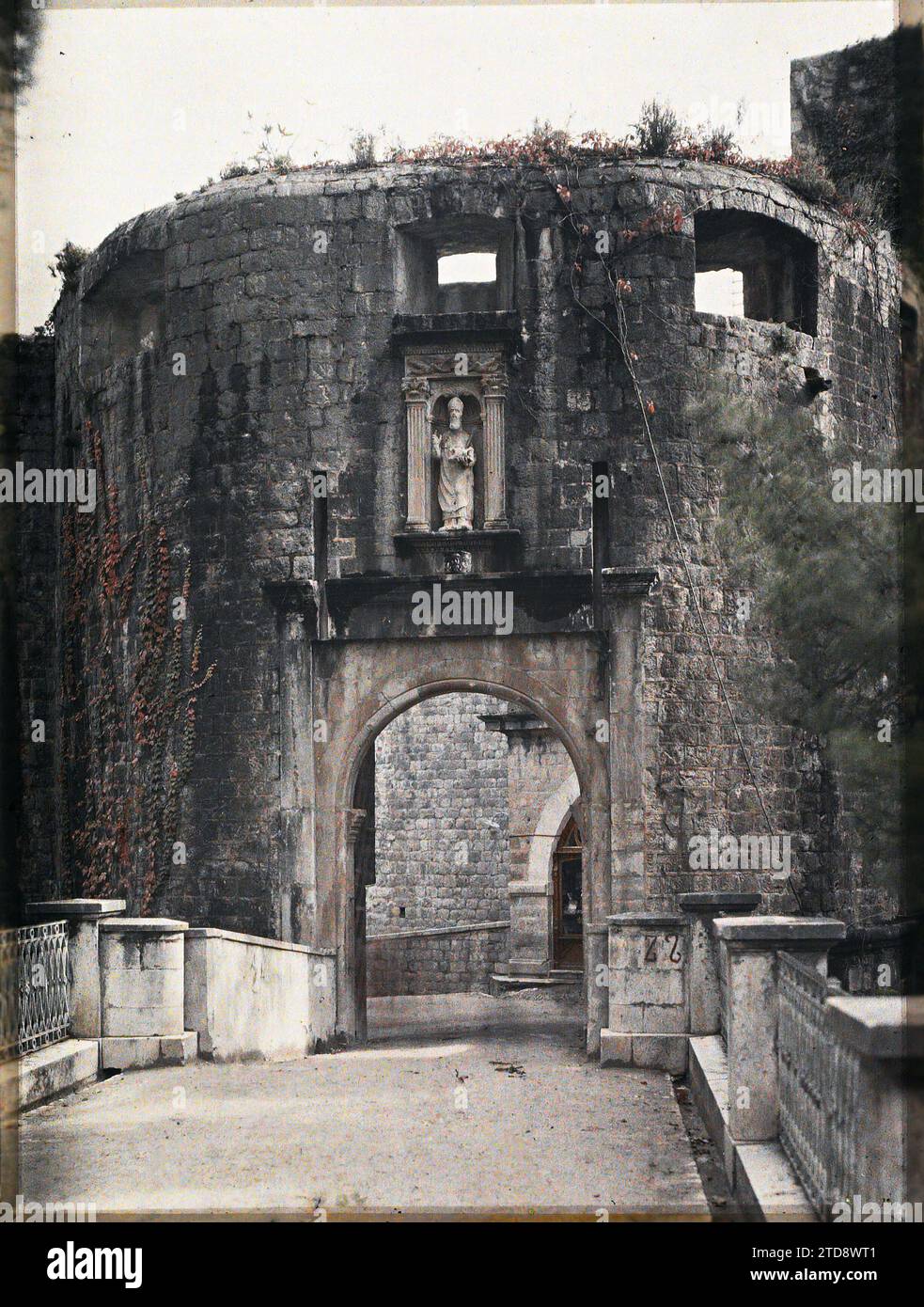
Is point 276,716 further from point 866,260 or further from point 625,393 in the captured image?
point 866,260

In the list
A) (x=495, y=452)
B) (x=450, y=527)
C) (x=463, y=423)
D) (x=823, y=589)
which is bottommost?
(x=823, y=589)

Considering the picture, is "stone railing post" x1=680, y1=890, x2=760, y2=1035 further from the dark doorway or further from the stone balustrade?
the dark doorway

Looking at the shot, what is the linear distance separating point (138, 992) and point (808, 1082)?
5.67 metres

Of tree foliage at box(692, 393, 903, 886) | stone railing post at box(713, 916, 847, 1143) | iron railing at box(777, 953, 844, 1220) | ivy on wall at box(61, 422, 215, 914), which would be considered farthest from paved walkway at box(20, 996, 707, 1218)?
ivy on wall at box(61, 422, 215, 914)

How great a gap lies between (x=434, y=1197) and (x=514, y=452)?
817 centimetres

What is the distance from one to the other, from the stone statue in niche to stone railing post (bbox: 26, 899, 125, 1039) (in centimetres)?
498

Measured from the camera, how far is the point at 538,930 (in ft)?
74.4

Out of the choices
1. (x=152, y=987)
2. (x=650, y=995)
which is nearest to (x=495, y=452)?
(x=650, y=995)

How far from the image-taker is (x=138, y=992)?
35.3ft

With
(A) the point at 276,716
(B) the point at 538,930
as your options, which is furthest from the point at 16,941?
(B) the point at 538,930

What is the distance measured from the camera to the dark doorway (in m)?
23.0

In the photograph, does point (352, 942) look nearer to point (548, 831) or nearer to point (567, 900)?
point (548, 831)

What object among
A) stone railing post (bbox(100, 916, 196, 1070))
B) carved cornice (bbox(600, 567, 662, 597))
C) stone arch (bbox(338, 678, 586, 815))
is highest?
carved cornice (bbox(600, 567, 662, 597))

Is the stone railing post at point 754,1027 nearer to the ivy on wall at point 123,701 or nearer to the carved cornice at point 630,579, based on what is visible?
the carved cornice at point 630,579
